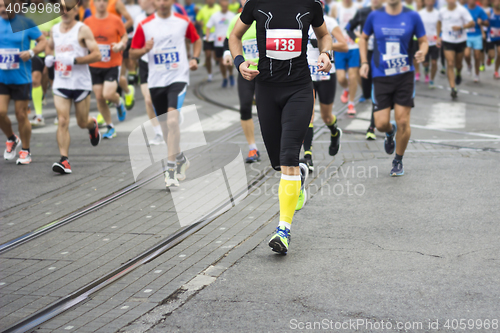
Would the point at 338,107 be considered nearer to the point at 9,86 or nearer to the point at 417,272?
the point at 9,86

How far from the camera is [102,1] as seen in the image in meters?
9.92

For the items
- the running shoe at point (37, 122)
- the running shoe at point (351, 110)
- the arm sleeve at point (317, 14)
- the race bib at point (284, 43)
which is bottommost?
the running shoe at point (351, 110)

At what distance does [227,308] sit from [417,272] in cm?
132

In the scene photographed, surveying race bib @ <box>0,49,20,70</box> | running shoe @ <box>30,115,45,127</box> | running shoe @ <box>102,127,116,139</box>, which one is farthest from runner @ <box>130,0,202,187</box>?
running shoe @ <box>30,115,45,127</box>

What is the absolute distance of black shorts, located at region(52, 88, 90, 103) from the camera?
26.4ft

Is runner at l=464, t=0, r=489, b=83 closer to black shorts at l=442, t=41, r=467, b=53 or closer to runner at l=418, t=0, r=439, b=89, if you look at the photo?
Result: runner at l=418, t=0, r=439, b=89

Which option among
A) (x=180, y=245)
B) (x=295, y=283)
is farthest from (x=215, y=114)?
(x=295, y=283)

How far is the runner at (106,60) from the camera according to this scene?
9.92 m

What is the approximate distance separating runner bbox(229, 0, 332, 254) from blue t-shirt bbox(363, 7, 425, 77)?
2.36 meters

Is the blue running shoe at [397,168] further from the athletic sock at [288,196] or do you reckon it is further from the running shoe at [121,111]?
the running shoe at [121,111]

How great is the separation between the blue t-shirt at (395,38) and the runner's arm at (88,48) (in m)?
3.42

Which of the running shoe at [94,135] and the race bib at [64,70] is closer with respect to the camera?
the race bib at [64,70]

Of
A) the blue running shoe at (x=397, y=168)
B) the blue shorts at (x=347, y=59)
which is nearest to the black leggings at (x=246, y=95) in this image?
the blue running shoe at (x=397, y=168)

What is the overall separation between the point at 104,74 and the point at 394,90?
494 centimetres
